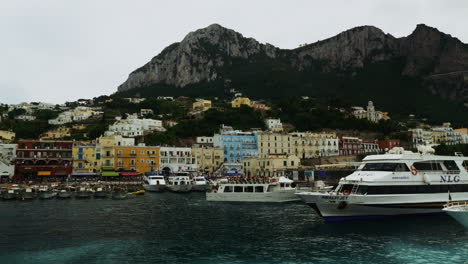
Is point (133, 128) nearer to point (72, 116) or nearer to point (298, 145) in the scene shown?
point (72, 116)

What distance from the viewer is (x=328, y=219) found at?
3466cm

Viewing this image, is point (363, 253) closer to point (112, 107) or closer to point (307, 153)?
point (307, 153)

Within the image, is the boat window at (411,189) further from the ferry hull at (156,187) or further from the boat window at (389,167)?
the ferry hull at (156,187)

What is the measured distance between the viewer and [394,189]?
34.8 m

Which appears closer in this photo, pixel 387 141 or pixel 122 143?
pixel 122 143

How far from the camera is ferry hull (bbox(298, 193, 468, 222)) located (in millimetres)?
33625

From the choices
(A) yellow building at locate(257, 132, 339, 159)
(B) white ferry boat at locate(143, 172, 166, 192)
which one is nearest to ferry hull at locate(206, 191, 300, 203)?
(B) white ferry boat at locate(143, 172, 166, 192)

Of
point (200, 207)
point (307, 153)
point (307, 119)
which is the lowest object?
point (200, 207)

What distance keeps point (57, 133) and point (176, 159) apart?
5408cm

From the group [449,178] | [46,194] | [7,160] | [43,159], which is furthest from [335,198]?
[7,160]

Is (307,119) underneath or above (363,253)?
above

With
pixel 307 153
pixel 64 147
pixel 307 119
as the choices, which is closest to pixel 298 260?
pixel 64 147

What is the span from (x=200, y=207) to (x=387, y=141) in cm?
8923

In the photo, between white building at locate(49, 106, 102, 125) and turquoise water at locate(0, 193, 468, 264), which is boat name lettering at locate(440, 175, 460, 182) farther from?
white building at locate(49, 106, 102, 125)
